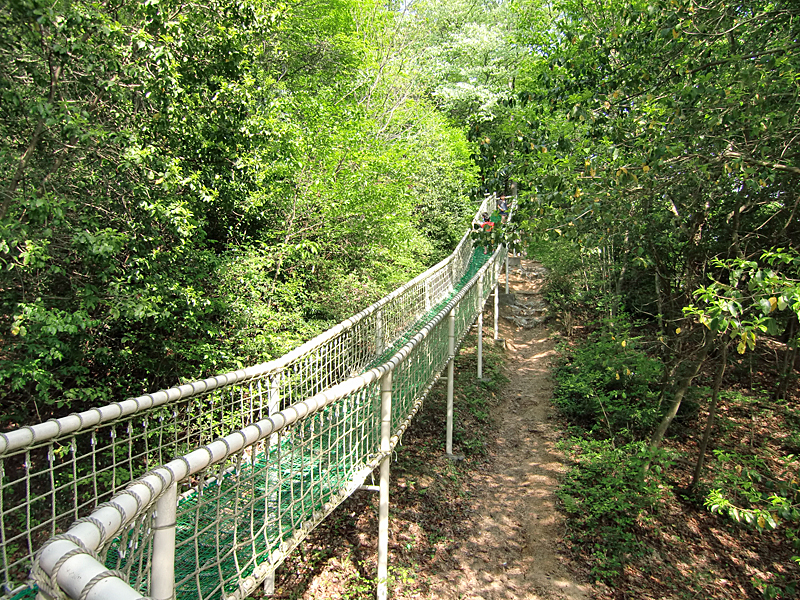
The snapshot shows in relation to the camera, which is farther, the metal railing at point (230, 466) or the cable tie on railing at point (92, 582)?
the metal railing at point (230, 466)

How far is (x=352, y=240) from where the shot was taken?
7.76 meters

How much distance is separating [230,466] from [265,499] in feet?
1.15

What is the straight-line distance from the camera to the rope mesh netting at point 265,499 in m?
1.82

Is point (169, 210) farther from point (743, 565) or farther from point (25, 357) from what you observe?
point (743, 565)

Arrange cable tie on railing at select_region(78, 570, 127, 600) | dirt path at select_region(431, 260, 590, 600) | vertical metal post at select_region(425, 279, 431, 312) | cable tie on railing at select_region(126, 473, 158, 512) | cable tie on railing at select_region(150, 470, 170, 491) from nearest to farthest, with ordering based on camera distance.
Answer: cable tie on railing at select_region(78, 570, 127, 600)
cable tie on railing at select_region(126, 473, 158, 512)
cable tie on railing at select_region(150, 470, 170, 491)
dirt path at select_region(431, 260, 590, 600)
vertical metal post at select_region(425, 279, 431, 312)

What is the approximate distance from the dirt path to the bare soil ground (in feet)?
0.04

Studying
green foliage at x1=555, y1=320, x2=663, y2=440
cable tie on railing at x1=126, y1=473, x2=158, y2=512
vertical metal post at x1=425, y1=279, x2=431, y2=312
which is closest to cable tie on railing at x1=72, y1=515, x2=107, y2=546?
cable tie on railing at x1=126, y1=473, x2=158, y2=512

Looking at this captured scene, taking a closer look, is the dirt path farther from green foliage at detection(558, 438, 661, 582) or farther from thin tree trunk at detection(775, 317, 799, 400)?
thin tree trunk at detection(775, 317, 799, 400)

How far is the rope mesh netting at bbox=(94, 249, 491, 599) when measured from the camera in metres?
1.82

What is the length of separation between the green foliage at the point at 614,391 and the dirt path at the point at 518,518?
Result: 0.52 m

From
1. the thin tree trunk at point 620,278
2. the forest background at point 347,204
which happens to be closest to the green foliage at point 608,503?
the forest background at point 347,204

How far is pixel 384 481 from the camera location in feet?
11.0

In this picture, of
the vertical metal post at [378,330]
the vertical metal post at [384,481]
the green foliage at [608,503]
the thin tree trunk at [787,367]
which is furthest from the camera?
the thin tree trunk at [787,367]

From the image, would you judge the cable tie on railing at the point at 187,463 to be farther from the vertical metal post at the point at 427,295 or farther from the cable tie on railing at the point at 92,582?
the vertical metal post at the point at 427,295
